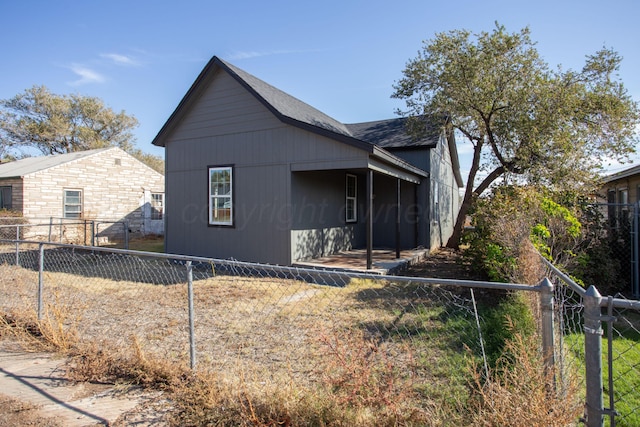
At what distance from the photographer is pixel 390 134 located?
15227 mm

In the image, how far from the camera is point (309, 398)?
261 cm

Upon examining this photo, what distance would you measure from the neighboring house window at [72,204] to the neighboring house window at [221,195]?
1175 cm

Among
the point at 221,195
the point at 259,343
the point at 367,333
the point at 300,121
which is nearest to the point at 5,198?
the point at 221,195

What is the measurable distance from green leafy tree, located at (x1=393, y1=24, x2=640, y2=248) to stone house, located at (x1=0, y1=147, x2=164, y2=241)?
618 inches

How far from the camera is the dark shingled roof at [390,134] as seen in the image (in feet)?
44.6

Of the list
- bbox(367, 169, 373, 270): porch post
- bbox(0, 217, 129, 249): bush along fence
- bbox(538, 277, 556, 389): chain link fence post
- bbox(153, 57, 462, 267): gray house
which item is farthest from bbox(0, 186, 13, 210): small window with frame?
bbox(538, 277, 556, 389): chain link fence post

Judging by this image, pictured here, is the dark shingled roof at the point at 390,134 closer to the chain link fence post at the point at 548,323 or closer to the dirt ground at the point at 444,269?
the dirt ground at the point at 444,269

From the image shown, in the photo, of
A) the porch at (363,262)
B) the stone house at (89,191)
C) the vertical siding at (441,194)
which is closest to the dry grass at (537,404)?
the porch at (363,262)

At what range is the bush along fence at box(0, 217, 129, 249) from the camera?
1564cm

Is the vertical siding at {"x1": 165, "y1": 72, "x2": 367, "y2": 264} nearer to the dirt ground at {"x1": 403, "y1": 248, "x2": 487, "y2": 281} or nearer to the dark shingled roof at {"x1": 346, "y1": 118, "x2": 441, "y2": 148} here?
the dirt ground at {"x1": 403, "y1": 248, "x2": 487, "y2": 281}

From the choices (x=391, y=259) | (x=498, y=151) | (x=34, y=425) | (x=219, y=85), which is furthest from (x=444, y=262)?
(x=34, y=425)

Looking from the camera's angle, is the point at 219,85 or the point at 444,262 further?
the point at 444,262

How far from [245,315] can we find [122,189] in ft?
58.1

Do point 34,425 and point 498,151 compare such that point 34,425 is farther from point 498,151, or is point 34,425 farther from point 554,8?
point 498,151
